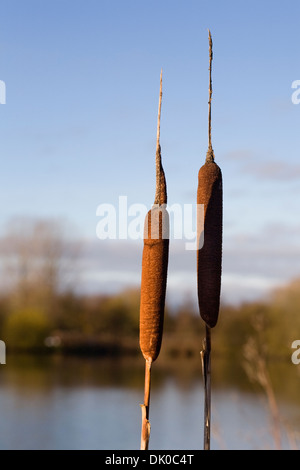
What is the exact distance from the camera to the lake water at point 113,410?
47.4 feet

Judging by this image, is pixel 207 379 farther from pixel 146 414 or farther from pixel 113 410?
pixel 113 410

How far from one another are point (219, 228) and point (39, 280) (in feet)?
94.6

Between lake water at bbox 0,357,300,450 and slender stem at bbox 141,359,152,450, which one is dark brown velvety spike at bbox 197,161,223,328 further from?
lake water at bbox 0,357,300,450

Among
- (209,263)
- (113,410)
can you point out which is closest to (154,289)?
(209,263)

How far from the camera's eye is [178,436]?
584 inches

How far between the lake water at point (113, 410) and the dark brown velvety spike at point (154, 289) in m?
9.09

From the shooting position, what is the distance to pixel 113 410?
1866cm

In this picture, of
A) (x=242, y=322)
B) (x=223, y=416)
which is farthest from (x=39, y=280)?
(x=223, y=416)

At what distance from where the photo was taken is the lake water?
1446 centimetres

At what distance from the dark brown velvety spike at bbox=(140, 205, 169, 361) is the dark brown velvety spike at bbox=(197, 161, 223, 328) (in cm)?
8

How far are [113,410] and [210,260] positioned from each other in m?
18.2
